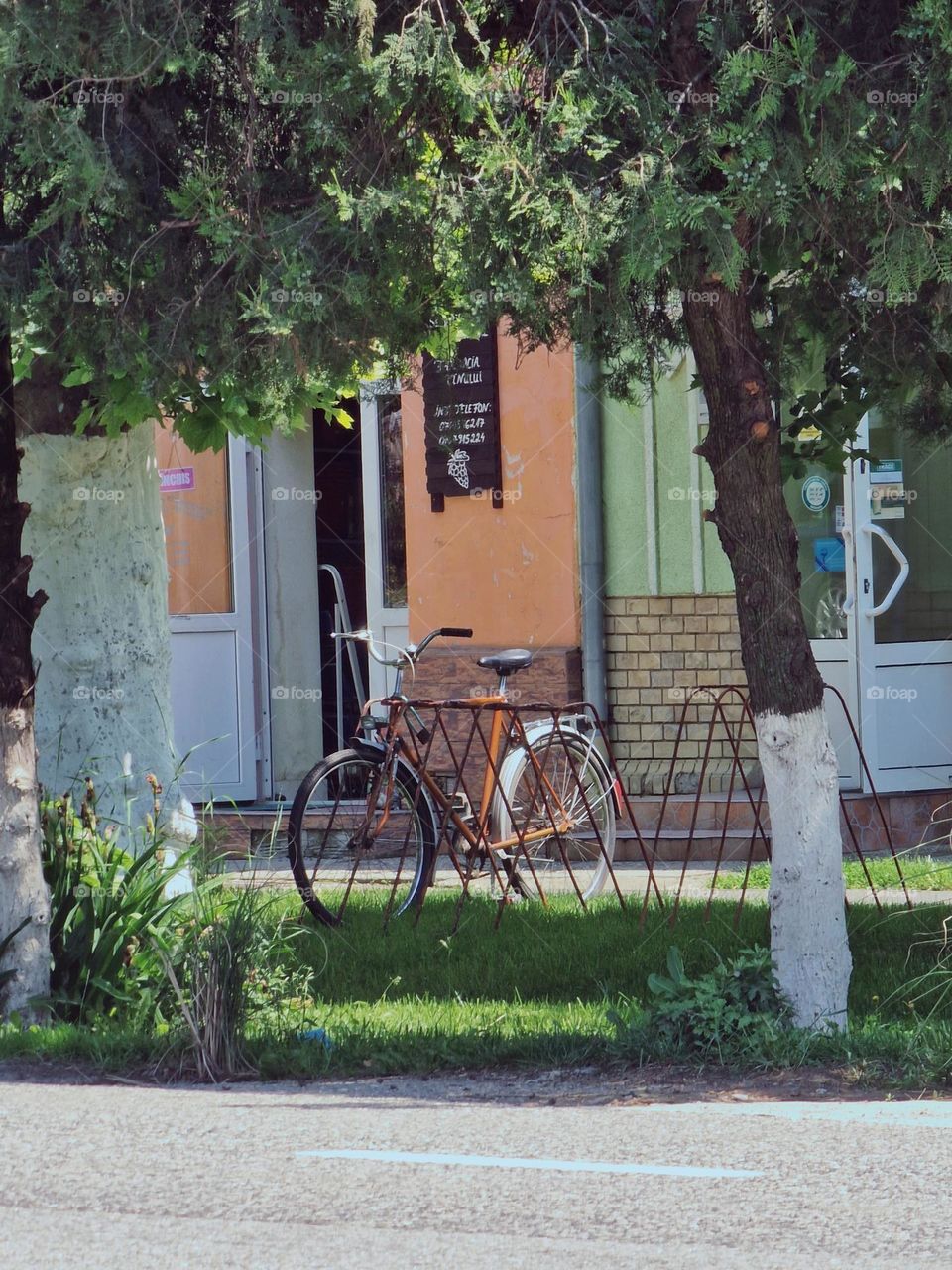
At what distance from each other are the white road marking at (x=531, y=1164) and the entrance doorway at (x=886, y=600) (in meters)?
6.22

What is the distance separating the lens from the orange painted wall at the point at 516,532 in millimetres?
11422

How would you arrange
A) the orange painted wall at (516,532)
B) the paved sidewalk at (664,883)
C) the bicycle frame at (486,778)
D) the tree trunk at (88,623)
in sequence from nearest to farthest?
the tree trunk at (88,623) → the bicycle frame at (486,778) → the paved sidewalk at (664,883) → the orange painted wall at (516,532)

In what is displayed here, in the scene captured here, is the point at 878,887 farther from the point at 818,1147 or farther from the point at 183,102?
the point at 183,102

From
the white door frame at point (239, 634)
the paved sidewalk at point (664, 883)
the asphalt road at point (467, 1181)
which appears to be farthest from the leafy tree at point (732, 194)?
the white door frame at point (239, 634)

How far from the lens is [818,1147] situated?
4.92 metres

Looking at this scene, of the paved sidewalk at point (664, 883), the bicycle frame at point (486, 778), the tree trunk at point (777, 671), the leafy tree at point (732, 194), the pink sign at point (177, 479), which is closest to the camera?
the leafy tree at point (732, 194)

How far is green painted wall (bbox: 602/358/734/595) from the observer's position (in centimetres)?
1120

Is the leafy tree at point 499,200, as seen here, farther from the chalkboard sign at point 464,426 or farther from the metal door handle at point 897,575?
the chalkboard sign at point 464,426

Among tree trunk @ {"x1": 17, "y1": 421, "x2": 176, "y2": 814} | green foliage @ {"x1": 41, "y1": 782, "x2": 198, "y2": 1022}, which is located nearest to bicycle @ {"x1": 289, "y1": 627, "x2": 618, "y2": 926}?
tree trunk @ {"x1": 17, "y1": 421, "x2": 176, "y2": 814}

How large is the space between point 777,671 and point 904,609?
16.2 feet

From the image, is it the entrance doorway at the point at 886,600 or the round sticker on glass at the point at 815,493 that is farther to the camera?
the round sticker on glass at the point at 815,493

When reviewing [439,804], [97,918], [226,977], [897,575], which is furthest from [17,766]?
[897,575]

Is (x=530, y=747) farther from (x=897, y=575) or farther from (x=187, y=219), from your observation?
(x=187, y=219)

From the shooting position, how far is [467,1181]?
4.70m
